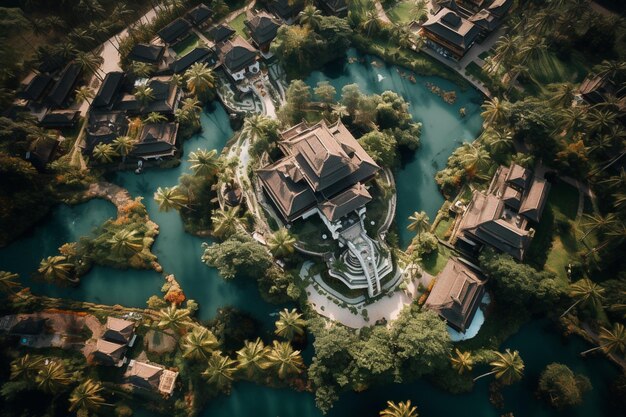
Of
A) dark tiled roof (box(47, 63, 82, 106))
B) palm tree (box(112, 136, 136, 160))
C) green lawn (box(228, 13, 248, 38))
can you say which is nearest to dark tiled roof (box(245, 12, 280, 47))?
green lawn (box(228, 13, 248, 38))

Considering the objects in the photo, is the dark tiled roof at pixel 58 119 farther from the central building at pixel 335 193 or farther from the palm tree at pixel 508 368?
the palm tree at pixel 508 368

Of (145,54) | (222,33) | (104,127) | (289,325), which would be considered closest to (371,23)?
(222,33)

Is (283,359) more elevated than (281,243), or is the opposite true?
(281,243)

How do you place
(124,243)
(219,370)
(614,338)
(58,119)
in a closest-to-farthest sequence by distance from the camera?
1. (219,370)
2. (614,338)
3. (124,243)
4. (58,119)

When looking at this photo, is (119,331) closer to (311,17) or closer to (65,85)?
(65,85)

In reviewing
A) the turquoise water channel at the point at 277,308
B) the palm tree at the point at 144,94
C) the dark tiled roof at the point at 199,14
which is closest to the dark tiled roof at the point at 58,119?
the palm tree at the point at 144,94

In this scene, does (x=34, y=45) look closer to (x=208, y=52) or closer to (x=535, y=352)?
(x=208, y=52)
